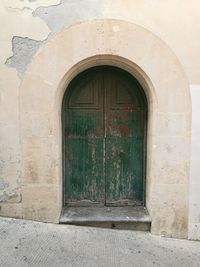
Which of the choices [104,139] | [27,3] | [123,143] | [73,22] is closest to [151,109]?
[123,143]

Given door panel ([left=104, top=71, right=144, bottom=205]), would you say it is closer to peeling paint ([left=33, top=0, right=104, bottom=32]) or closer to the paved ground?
the paved ground

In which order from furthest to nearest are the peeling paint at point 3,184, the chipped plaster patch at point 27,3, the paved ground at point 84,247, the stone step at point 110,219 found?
the stone step at point 110,219
the peeling paint at point 3,184
the chipped plaster patch at point 27,3
the paved ground at point 84,247

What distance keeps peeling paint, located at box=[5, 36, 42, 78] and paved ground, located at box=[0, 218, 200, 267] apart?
78.9 inches

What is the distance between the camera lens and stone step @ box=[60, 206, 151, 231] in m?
3.54

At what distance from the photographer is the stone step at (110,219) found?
3.54m

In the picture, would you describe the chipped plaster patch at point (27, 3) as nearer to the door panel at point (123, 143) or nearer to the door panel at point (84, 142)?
the door panel at point (84, 142)

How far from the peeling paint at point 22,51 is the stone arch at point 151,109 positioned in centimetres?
10

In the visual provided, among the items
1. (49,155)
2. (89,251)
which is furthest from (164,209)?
Result: (49,155)

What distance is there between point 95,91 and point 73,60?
0.71 m

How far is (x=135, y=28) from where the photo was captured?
3252mm

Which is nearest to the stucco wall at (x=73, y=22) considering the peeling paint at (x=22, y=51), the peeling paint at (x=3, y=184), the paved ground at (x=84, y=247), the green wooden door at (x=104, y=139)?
the peeling paint at (x=22, y=51)

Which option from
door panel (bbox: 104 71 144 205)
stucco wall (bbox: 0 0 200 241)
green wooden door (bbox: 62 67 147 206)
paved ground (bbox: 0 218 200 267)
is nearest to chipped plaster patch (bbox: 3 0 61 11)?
stucco wall (bbox: 0 0 200 241)

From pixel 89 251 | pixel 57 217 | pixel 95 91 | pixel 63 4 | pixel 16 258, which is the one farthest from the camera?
pixel 95 91

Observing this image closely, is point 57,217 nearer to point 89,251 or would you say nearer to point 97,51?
point 89,251
